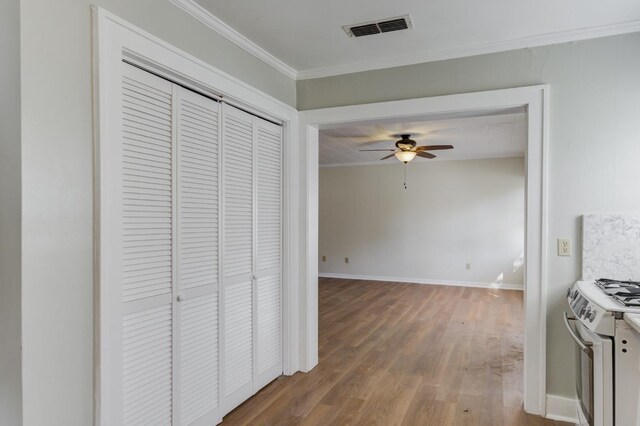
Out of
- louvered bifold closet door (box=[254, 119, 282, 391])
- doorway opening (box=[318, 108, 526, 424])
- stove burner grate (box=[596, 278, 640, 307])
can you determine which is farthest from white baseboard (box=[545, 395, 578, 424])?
louvered bifold closet door (box=[254, 119, 282, 391])

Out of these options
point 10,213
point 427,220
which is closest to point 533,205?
point 10,213

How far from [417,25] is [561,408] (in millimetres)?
2586

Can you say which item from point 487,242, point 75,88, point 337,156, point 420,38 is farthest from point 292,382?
point 487,242

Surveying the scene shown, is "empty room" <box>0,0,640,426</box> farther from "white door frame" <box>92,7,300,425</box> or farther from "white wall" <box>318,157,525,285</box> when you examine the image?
"white wall" <box>318,157,525,285</box>

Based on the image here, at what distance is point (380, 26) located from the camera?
95.7 inches

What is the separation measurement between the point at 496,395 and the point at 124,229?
Result: 273 centimetres

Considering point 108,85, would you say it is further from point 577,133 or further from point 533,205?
point 577,133

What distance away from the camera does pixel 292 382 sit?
3072 millimetres

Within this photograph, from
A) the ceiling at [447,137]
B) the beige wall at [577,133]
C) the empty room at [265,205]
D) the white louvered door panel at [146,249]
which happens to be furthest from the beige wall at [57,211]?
the ceiling at [447,137]

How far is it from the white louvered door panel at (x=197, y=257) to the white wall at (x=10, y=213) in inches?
31.6

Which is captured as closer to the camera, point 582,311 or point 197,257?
point 582,311

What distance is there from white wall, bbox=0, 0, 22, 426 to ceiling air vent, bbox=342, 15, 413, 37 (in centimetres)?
172

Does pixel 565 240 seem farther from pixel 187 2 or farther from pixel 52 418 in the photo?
pixel 52 418

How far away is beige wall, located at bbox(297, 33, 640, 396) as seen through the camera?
7.89ft
